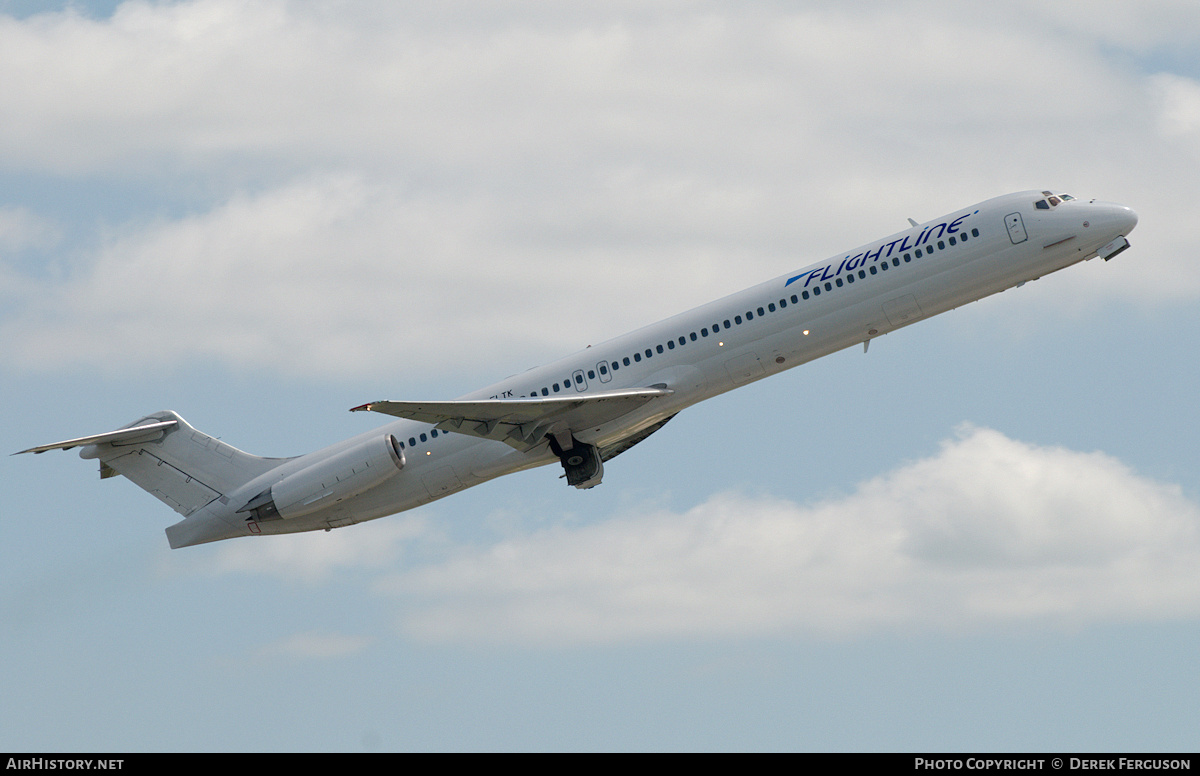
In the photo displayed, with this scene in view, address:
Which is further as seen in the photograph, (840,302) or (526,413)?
(526,413)

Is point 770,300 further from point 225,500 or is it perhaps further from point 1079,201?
point 225,500

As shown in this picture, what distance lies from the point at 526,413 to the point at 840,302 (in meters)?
9.53

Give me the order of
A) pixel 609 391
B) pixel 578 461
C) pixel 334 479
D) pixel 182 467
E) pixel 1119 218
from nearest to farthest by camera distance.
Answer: pixel 1119 218 < pixel 609 391 < pixel 578 461 < pixel 334 479 < pixel 182 467

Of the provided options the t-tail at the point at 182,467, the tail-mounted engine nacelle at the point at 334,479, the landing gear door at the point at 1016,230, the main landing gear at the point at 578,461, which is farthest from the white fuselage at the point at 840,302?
the t-tail at the point at 182,467

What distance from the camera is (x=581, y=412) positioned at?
37.9 m

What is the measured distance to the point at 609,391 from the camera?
3822 centimetres

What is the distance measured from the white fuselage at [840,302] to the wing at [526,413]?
1.56 ft

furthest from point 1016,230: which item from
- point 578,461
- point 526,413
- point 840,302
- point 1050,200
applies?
point 526,413

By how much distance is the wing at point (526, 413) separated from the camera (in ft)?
120

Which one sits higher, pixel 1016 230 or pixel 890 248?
pixel 890 248

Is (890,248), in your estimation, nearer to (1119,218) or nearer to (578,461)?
(1119,218)

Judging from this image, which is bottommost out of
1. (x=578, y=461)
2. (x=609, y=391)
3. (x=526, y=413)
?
(x=578, y=461)

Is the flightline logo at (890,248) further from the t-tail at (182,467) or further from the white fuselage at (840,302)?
the t-tail at (182,467)
